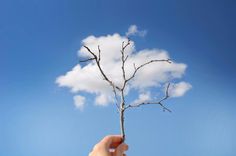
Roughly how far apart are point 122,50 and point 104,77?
0.28 meters

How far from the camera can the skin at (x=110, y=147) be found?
239 cm

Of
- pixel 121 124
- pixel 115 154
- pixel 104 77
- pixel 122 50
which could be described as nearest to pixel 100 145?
pixel 115 154

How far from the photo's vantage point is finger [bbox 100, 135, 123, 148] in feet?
8.20

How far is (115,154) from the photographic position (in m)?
2.52

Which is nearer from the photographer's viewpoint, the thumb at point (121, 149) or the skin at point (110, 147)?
the skin at point (110, 147)

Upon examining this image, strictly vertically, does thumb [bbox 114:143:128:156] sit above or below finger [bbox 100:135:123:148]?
below

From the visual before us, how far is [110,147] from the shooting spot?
100 inches

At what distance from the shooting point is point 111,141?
2588 mm

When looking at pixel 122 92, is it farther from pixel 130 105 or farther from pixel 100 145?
pixel 100 145

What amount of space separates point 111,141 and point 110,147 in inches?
2.0

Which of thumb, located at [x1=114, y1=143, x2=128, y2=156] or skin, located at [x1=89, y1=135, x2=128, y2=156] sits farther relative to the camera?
thumb, located at [x1=114, y1=143, x2=128, y2=156]

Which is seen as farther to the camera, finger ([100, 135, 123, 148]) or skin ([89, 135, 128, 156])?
finger ([100, 135, 123, 148])

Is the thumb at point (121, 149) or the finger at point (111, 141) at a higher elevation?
the finger at point (111, 141)

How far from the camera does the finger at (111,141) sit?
2.50 m
